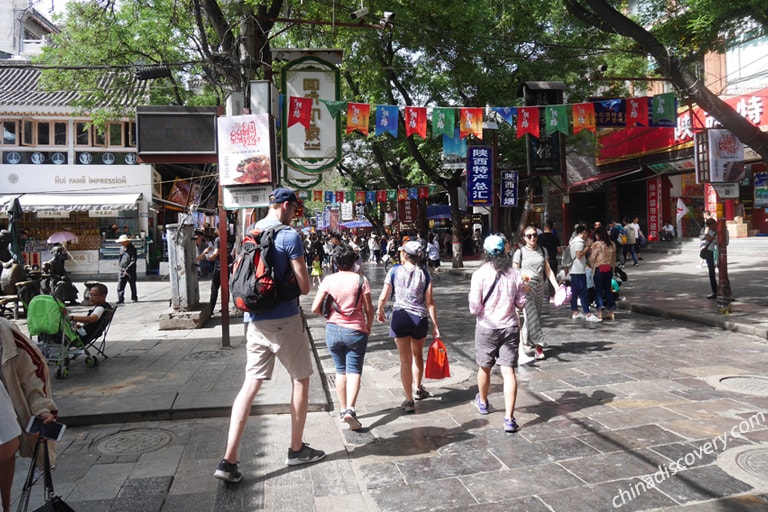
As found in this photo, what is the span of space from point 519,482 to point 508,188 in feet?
55.5

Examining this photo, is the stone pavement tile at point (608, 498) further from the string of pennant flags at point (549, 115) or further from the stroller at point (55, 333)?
the string of pennant flags at point (549, 115)

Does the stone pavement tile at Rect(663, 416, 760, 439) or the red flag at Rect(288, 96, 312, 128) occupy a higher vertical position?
the red flag at Rect(288, 96, 312, 128)

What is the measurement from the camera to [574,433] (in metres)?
4.58

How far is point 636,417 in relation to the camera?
4883mm

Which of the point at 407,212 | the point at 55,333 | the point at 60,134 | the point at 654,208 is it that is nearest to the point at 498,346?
the point at 55,333

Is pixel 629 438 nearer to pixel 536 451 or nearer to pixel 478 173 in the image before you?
pixel 536 451

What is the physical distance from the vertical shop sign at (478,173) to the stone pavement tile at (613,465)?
13650mm

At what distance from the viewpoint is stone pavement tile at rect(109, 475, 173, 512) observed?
3.49 meters

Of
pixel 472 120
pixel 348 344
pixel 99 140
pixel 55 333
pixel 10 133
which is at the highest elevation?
pixel 10 133

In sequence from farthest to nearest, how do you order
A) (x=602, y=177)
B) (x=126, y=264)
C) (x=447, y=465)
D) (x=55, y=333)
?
(x=602, y=177), (x=126, y=264), (x=55, y=333), (x=447, y=465)

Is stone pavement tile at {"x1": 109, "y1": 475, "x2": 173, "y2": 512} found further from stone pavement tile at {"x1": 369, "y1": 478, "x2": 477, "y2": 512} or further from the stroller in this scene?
the stroller

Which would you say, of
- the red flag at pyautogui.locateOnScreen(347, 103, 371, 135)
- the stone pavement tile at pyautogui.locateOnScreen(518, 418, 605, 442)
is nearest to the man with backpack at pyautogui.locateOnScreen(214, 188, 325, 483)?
the stone pavement tile at pyautogui.locateOnScreen(518, 418, 605, 442)

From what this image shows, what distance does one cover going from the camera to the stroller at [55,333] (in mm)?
6164

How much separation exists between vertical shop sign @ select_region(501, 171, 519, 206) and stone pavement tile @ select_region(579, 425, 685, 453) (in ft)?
51.3
